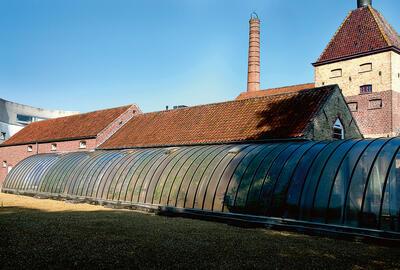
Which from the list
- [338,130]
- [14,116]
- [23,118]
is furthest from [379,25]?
[23,118]

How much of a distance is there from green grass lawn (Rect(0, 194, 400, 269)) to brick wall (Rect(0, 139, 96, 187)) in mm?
25541

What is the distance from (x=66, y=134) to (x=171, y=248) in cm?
3381

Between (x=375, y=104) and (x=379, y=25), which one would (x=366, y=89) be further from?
(x=379, y=25)

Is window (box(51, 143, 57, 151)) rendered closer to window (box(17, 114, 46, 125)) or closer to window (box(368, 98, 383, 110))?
window (box(368, 98, 383, 110))

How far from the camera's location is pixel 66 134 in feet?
135

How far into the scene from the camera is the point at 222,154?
2048 cm

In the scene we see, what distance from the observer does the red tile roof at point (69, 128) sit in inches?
1533

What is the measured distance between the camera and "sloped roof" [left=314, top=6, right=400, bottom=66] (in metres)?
39.0

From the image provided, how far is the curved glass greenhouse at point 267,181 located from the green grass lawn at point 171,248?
1558mm

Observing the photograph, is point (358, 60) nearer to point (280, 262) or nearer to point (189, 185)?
point (189, 185)

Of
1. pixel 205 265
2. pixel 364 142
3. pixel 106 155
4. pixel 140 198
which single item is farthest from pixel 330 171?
pixel 106 155

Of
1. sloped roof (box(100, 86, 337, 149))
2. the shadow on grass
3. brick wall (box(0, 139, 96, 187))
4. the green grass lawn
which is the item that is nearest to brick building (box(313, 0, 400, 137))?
sloped roof (box(100, 86, 337, 149))

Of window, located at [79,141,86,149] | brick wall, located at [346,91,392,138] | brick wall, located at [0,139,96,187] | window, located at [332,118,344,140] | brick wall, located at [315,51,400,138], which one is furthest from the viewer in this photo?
brick wall, located at [0,139,96,187]

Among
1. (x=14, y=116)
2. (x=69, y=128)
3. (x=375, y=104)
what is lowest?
(x=69, y=128)
